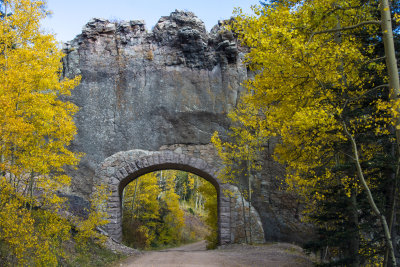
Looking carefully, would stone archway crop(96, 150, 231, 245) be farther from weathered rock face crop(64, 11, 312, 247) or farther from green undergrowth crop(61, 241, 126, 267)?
green undergrowth crop(61, 241, 126, 267)

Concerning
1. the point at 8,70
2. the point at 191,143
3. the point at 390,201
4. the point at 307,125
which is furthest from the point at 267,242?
the point at 8,70

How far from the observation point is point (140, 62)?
42.4 ft

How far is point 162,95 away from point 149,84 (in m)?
0.67

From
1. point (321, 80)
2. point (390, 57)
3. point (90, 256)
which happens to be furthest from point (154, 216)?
point (390, 57)

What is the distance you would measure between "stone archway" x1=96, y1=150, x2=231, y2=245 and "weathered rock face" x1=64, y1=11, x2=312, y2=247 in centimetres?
14

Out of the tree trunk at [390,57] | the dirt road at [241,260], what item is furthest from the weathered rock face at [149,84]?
the tree trunk at [390,57]

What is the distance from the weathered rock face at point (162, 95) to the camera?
11961 millimetres

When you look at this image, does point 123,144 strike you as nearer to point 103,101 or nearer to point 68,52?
point 103,101

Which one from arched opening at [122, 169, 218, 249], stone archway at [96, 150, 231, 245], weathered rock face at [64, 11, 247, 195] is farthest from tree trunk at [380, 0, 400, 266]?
arched opening at [122, 169, 218, 249]

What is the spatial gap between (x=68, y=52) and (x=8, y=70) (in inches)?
247

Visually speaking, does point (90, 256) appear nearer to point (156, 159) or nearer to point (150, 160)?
point (150, 160)

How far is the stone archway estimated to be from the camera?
1148cm

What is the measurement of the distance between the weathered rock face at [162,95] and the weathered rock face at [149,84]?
4 cm

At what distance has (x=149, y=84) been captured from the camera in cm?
1272
